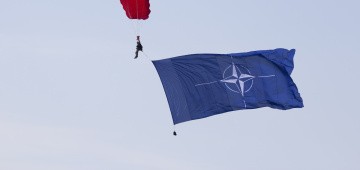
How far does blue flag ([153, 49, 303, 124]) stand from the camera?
33781 millimetres


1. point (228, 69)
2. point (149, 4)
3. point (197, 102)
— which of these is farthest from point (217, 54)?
point (149, 4)

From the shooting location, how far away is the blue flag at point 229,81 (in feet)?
111

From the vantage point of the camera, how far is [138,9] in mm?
31656

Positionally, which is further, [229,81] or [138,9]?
[229,81]

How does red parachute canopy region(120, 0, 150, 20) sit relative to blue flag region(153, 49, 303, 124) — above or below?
above

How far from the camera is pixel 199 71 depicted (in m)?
35.3

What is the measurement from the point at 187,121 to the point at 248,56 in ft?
17.7

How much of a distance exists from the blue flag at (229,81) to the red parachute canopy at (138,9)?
8.05 ft

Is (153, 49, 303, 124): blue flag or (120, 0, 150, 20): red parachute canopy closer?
(120, 0, 150, 20): red parachute canopy

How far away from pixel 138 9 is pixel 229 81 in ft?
21.3

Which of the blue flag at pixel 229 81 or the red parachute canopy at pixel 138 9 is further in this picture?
the blue flag at pixel 229 81

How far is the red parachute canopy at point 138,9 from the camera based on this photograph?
3158 centimetres

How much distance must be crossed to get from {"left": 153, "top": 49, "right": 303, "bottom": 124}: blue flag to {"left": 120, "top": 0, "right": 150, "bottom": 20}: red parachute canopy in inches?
Answer: 96.5

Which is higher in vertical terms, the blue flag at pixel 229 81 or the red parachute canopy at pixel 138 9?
the red parachute canopy at pixel 138 9
